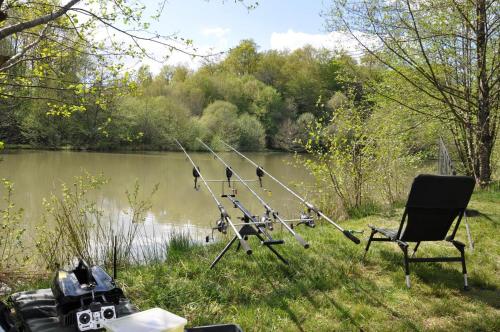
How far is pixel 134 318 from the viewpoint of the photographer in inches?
63.6

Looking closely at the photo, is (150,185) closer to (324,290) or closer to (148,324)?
(324,290)

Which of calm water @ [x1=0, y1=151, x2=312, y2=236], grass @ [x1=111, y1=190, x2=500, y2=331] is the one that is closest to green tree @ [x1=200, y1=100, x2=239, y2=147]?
calm water @ [x1=0, y1=151, x2=312, y2=236]

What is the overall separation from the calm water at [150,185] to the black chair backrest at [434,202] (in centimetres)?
155

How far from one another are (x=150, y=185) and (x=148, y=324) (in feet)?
46.5

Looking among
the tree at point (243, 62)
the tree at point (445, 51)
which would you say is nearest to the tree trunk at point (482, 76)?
the tree at point (445, 51)

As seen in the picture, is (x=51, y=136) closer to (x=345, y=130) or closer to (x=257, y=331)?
(x=345, y=130)

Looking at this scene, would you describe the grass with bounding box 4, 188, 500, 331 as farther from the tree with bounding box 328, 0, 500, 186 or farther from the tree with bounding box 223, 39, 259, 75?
the tree with bounding box 223, 39, 259, 75

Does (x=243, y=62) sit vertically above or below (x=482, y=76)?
above

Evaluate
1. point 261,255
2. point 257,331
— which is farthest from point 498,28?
point 257,331

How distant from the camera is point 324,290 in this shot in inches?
133

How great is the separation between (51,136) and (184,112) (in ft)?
33.0

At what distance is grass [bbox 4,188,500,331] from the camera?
2867 mm

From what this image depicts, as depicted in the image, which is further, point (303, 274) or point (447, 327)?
point (303, 274)

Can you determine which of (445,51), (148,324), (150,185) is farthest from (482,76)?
(150,185)
